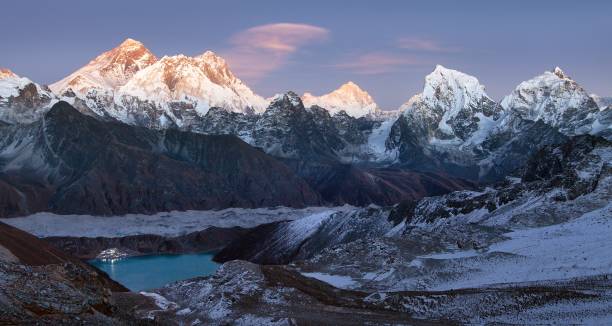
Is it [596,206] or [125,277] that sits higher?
[596,206]

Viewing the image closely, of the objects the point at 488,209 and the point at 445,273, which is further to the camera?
the point at 488,209

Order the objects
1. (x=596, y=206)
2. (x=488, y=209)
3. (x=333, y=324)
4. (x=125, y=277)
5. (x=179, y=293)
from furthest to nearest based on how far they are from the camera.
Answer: (x=125, y=277), (x=488, y=209), (x=596, y=206), (x=179, y=293), (x=333, y=324)

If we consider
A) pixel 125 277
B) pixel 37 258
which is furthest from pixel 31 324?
pixel 125 277

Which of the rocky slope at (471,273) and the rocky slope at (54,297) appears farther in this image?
the rocky slope at (471,273)

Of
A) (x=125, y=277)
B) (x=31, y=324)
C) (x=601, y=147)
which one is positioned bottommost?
(x=125, y=277)

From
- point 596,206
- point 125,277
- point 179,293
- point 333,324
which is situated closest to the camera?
point 333,324

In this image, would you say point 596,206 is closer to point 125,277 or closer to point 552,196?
point 552,196

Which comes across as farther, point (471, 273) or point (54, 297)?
point (471, 273)

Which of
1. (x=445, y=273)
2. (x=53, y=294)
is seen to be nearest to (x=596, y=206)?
(x=445, y=273)

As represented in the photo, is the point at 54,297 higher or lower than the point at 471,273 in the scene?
higher

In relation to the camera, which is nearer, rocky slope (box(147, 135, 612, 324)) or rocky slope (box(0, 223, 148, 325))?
rocky slope (box(0, 223, 148, 325))
